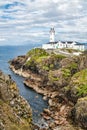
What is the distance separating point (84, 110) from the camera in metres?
94.4

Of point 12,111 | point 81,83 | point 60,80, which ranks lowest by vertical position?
point 60,80

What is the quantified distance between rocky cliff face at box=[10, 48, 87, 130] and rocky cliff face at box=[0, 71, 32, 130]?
87.8 ft

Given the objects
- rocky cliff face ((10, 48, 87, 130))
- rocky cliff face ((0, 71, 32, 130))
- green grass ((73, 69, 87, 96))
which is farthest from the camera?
green grass ((73, 69, 87, 96))

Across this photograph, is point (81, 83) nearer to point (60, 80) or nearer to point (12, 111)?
point (60, 80)

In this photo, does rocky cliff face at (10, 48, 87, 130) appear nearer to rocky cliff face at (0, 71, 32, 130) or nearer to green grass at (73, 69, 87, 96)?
green grass at (73, 69, 87, 96)

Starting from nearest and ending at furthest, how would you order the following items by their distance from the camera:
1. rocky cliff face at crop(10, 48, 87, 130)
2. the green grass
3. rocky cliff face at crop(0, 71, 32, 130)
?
rocky cliff face at crop(0, 71, 32, 130)
rocky cliff face at crop(10, 48, 87, 130)
the green grass

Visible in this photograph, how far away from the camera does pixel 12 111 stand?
6384 centimetres

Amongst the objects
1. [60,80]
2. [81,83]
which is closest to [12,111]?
[81,83]

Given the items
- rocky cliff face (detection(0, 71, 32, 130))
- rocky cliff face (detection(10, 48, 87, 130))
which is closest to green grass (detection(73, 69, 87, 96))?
rocky cliff face (detection(10, 48, 87, 130))

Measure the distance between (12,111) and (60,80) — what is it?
8078cm

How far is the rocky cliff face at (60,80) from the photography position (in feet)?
372

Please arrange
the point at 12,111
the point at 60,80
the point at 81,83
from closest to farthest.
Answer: the point at 12,111
the point at 81,83
the point at 60,80

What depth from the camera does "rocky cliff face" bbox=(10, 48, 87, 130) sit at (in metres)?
113

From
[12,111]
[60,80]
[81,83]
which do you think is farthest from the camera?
[60,80]
